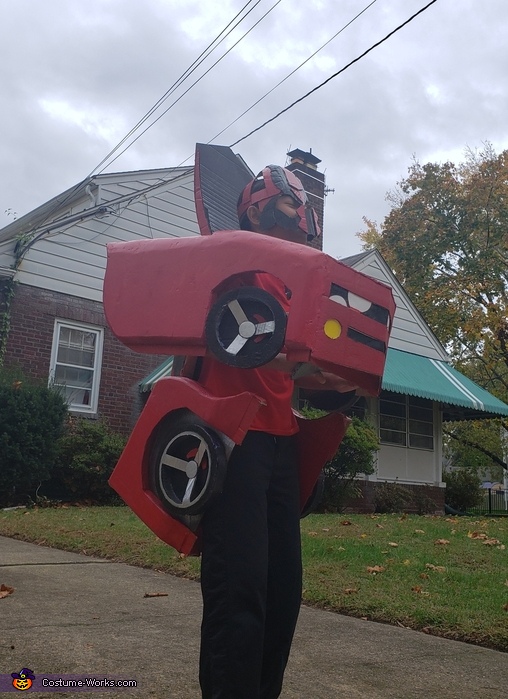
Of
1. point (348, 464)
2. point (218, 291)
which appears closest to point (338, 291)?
point (218, 291)

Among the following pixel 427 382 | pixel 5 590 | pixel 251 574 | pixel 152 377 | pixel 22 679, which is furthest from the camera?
pixel 427 382

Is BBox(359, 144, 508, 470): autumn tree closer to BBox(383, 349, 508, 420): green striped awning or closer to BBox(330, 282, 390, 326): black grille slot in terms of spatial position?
BBox(383, 349, 508, 420): green striped awning

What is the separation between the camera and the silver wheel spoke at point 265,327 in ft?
7.19

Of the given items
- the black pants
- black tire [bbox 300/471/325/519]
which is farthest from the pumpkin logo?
black tire [bbox 300/471/325/519]

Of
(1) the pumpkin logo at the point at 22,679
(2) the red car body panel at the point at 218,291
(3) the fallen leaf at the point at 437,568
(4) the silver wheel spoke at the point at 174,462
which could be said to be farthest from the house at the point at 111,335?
(4) the silver wheel spoke at the point at 174,462

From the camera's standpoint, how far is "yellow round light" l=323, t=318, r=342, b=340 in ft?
7.39

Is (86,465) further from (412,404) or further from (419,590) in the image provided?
(412,404)

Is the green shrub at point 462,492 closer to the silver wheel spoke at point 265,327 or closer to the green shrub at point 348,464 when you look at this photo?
the green shrub at point 348,464

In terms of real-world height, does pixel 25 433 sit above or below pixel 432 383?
below

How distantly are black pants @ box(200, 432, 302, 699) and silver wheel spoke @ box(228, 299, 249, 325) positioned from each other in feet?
1.19

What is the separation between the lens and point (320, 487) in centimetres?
271

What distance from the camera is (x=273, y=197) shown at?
8.90ft

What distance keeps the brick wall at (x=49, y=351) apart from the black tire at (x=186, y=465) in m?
9.84

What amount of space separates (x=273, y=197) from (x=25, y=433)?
8376 mm
